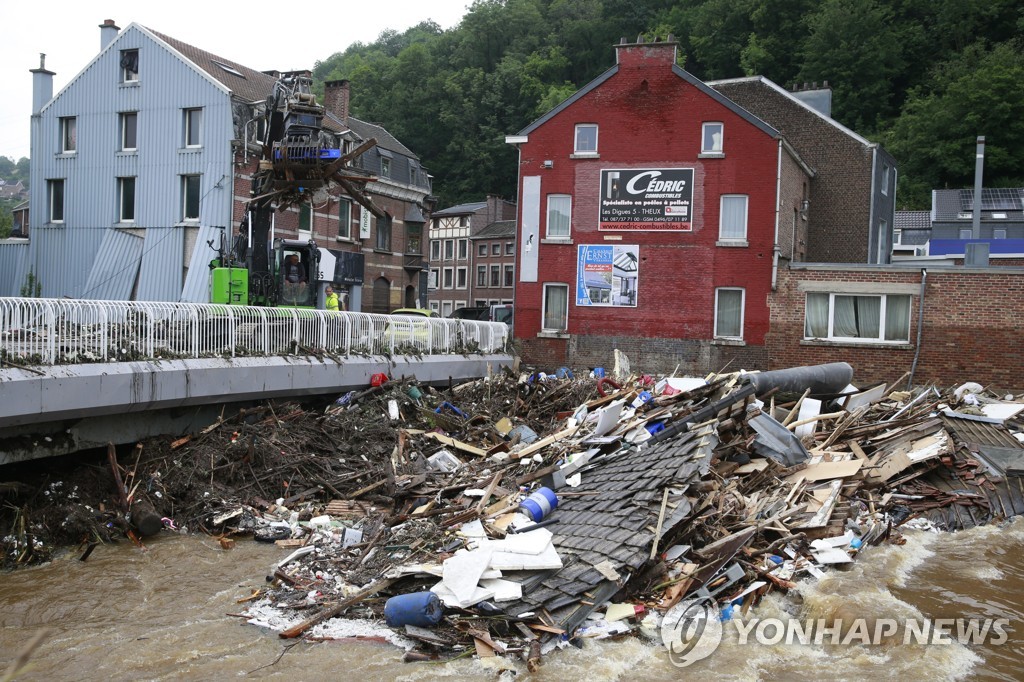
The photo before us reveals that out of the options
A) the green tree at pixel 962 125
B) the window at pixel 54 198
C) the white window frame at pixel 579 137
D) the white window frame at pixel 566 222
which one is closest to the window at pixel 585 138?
the white window frame at pixel 579 137

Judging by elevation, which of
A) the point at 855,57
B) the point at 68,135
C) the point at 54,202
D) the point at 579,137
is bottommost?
the point at 54,202

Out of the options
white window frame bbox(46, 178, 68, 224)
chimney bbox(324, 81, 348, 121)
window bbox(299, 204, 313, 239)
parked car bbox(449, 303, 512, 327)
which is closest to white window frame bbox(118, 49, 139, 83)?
white window frame bbox(46, 178, 68, 224)

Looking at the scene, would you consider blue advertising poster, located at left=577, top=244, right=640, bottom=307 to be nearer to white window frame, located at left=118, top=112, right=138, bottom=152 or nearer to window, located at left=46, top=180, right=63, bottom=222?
white window frame, located at left=118, top=112, right=138, bottom=152

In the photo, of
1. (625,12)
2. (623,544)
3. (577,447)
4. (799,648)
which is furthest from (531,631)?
(625,12)

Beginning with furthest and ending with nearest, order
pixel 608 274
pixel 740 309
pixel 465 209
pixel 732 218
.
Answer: pixel 465 209, pixel 608 274, pixel 732 218, pixel 740 309

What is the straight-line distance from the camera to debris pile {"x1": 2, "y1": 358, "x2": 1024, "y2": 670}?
8711 millimetres

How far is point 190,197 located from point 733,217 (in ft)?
66.6

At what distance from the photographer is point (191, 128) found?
31891 millimetres

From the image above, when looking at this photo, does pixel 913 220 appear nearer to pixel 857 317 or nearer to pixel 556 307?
pixel 857 317

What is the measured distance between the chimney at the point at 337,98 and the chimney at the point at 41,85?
11551 millimetres

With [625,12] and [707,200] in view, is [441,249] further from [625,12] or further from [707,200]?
[707,200]

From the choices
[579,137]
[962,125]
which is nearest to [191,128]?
[579,137]

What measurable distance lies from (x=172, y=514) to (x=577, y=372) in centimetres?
1526

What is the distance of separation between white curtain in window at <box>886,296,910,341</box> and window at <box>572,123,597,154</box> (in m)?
10.1
